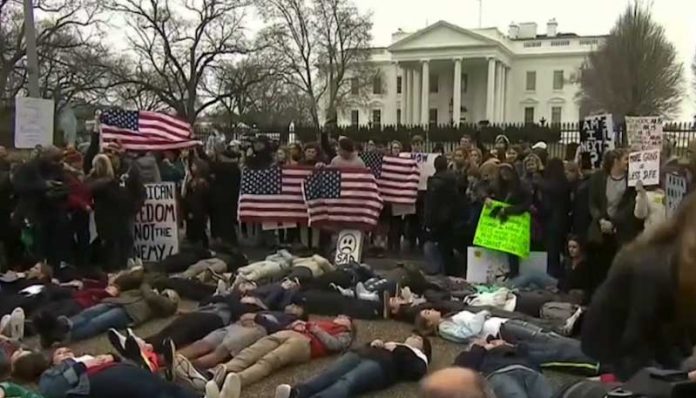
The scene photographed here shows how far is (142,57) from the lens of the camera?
43156 millimetres

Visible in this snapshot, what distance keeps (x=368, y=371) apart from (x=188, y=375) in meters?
1.29

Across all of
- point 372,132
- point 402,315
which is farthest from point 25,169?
point 372,132

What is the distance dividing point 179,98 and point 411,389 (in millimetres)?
39743

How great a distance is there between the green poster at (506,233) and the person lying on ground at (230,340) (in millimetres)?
3755

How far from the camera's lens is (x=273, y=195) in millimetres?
12109

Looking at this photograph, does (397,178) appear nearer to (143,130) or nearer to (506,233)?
(506,233)

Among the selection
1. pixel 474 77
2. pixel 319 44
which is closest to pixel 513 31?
pixel 474 77

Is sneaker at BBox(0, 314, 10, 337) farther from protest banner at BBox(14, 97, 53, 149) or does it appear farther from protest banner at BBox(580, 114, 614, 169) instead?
protest banner at BBox(580, 114, 614, 169)

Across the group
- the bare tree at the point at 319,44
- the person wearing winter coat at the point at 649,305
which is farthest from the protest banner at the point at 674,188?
the bare tree at the point at 319,44

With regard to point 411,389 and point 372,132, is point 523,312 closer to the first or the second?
point 411,389

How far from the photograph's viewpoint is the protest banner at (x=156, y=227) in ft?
37.5

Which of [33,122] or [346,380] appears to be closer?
[346,380]

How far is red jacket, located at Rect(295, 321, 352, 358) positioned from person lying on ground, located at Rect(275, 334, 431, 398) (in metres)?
0.66

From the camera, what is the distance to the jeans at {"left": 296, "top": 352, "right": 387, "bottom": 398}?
5641 millimetres
